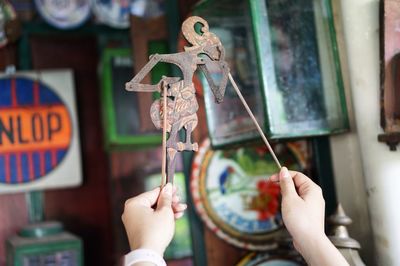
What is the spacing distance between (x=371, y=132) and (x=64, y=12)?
2036 mm

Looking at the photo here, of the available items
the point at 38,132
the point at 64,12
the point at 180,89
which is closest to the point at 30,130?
the point at 38,132

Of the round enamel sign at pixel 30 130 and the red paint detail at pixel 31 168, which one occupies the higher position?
the round enamel sign at pixel 30 130

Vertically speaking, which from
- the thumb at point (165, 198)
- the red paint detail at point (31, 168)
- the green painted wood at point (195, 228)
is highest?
the red paint detail at point (31, 168)

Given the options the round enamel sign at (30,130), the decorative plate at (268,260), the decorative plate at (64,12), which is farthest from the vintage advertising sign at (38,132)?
the decorative plate at (268,260)

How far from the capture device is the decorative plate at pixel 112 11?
308 centimetres

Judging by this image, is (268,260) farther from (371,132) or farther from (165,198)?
(165,198)

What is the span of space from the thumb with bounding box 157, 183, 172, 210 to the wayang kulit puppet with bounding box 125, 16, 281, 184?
0.03 meters

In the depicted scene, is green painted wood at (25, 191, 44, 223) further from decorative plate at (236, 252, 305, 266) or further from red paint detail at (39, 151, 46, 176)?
decorative plate at (236, 252, 305, 266)

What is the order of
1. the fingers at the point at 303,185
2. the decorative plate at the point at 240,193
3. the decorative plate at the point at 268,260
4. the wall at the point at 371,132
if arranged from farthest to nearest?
the decorative plate at the point at 240,193, the decorative plate at the point at 268,260, the wall at the point at 371,132, the fingers at the point at 303,185

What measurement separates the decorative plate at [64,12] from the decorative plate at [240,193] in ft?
4.30

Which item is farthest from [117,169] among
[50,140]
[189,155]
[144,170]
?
[189,155]

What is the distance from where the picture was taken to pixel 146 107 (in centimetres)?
240

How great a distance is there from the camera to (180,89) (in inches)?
54.3

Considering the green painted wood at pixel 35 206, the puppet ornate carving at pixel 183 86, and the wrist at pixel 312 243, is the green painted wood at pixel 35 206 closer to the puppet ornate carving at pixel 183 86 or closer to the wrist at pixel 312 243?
the puppet ornate carving at pixel 183 86
